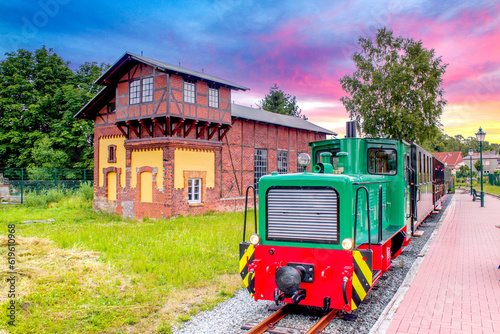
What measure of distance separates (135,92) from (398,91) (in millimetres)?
21144

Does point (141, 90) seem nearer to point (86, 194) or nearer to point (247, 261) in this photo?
point (86, 194)

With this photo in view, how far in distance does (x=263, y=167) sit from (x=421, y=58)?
1635cm

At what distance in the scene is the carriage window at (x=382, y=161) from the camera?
7742mm

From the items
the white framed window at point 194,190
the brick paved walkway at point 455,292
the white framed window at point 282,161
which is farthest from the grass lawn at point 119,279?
the white framed window at point 282,161

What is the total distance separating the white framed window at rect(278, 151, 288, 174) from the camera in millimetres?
25859

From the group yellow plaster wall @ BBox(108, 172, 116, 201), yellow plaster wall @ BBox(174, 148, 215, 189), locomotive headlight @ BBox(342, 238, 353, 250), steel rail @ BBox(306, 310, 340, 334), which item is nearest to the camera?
steel rail @ BBox(306, 310, 340, 334)

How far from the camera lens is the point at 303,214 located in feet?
18.5

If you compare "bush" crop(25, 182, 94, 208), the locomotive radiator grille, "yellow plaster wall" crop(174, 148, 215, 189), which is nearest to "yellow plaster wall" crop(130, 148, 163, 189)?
"yellow plaster wall" crop(174, 148, 215, 189)

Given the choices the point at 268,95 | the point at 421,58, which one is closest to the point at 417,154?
the point at 421,58

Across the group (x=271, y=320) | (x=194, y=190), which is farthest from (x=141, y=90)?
(x=271, y=320)

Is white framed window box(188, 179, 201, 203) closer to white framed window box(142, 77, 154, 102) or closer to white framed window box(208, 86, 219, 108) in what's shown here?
white framed window box(208, 86, 219, 108)

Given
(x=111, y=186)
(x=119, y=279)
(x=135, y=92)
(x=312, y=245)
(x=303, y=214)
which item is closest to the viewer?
(x=312, y=245)

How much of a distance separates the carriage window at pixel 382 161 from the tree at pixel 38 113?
2914 centimetres

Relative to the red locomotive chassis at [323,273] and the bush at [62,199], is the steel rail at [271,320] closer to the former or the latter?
the red locomotive chassis at [323,273]
